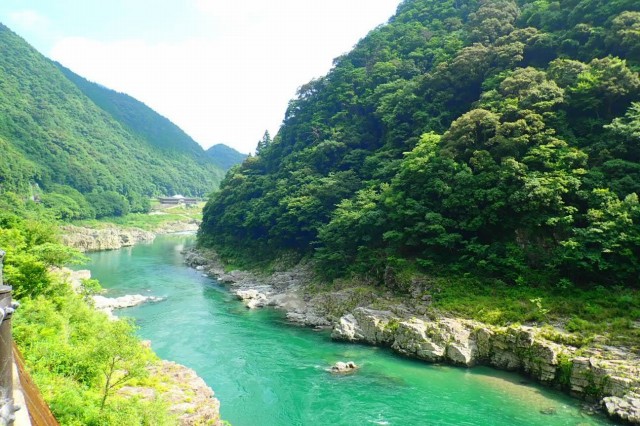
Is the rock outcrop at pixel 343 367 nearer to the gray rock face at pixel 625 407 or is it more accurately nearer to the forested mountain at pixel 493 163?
the forested mountain at pixel 493 163

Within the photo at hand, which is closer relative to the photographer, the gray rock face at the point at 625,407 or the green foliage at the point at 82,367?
the green foliage at the point at 82,367

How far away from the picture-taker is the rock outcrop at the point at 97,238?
229 feet

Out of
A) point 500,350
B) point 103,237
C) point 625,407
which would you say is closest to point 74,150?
point 103,237

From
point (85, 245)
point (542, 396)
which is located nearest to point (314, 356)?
point (542, 396)

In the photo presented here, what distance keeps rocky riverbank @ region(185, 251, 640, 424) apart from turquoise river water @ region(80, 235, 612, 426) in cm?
70

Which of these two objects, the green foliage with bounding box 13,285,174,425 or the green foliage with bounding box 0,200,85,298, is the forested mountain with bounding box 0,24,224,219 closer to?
the green foliage with bounding box 0,200,85,298

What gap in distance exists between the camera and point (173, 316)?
3225cm

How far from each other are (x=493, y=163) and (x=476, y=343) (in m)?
13.3

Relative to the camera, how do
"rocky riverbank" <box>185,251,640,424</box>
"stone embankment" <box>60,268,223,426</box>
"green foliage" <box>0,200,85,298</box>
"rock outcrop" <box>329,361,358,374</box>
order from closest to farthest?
"stone embankment" <box>60,268,223,426</box>, "rocky riverbank" <box>185,251,640,424</box>, "green foliage" <box>0,200,85,298</box>, "rock outcrop" <box>329,361,358,374</box>

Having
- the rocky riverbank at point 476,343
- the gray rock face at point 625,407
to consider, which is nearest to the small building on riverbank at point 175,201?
the rocky riverbank at point 476,343

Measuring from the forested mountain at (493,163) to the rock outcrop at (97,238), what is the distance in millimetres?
36347

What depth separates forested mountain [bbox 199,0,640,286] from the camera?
25.7 meters

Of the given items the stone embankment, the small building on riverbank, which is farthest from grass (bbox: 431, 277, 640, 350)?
the small building on riverbank

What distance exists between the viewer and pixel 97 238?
73.6 meters
